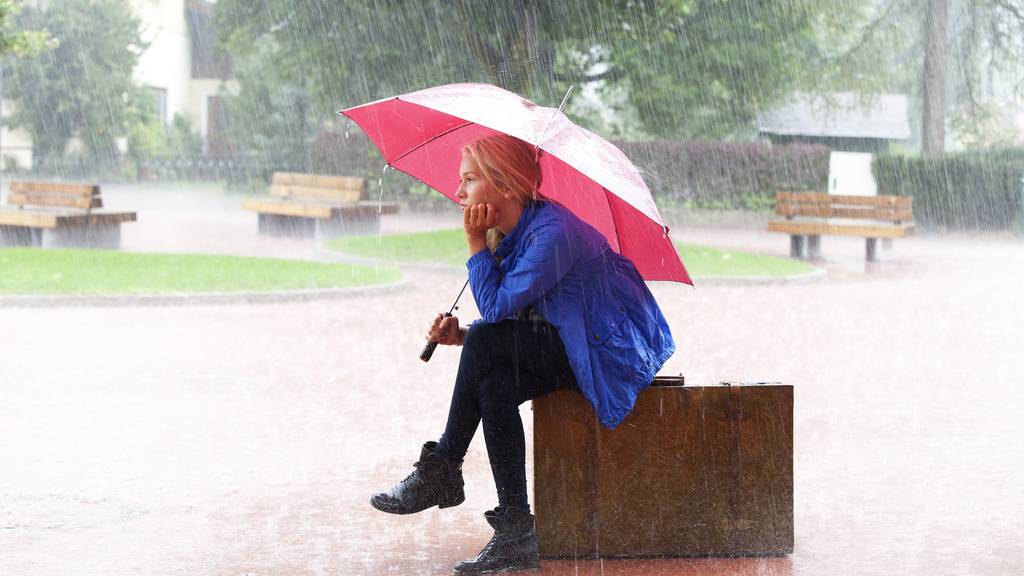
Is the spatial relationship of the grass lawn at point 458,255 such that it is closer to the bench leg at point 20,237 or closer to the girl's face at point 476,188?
the bench leg at point 20,237

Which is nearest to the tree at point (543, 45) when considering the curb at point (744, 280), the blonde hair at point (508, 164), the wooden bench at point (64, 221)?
the curb at point (744, 280)

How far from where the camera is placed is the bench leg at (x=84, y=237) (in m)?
17.6

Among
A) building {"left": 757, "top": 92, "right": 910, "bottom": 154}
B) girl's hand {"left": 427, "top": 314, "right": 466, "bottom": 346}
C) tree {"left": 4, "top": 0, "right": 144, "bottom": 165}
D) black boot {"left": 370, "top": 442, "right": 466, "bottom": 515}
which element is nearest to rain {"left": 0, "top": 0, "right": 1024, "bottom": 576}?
black boot {"left": 370, "top": 442, "right": 466, "bottom": 515}

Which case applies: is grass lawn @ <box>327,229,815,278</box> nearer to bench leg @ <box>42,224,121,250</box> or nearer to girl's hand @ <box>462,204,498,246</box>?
bench leg @ <box>42,224,121,250</box>

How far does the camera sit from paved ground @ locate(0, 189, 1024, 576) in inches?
194

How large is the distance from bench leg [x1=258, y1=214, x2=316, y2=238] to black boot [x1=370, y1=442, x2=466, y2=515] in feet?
54.5

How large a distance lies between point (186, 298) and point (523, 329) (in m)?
8.37

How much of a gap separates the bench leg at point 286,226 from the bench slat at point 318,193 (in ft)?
1.43

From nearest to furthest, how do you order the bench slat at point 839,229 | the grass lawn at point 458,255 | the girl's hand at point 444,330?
1. the girl's hand at point 444,330
2. the grass lawn at point 458,255
3. the bench slat at point 839,229

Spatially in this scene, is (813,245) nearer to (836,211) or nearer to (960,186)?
(836,211)

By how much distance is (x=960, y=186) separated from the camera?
2811cm

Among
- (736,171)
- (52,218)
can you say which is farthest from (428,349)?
(736,171)

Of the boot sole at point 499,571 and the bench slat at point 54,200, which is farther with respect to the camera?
the bench slat at point 54,200

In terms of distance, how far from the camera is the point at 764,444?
463 centimetres
